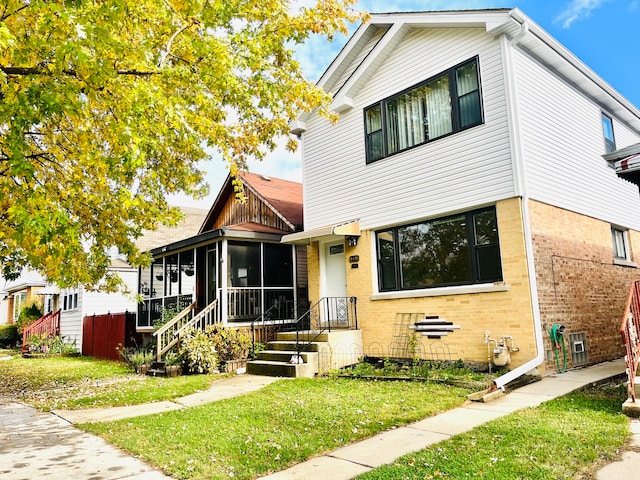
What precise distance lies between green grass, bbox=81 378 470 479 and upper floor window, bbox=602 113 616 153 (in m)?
8.95

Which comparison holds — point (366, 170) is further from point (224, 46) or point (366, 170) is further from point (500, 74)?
point (224, 46)

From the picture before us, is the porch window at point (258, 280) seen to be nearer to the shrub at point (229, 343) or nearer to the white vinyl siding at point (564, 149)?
the shrub at point (229, 343)

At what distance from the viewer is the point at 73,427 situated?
7.04 metres

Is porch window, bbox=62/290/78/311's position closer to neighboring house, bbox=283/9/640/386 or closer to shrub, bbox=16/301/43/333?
shrub, bbox=16/301/43/333

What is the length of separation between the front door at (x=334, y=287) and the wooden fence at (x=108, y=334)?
7.88 m

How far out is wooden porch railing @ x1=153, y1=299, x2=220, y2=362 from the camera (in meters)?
12.8

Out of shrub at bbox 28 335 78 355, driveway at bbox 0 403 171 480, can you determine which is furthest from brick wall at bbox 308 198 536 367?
shrub at bbox 28 335 78 355

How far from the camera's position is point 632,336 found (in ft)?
23.3

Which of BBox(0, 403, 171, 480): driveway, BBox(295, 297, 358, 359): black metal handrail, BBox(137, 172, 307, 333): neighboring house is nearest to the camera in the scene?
BBox(0, 403, 171, 480): driveway

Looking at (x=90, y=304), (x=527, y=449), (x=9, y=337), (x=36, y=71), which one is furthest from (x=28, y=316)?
(x=527, y=449)

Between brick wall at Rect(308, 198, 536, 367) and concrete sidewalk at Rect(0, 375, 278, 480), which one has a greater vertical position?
brick wall at Rect(308, 198, 536, 367)

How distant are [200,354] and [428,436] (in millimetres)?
7510

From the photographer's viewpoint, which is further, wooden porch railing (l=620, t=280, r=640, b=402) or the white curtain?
the white curtain

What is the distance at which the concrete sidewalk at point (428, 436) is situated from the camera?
15.3ft
